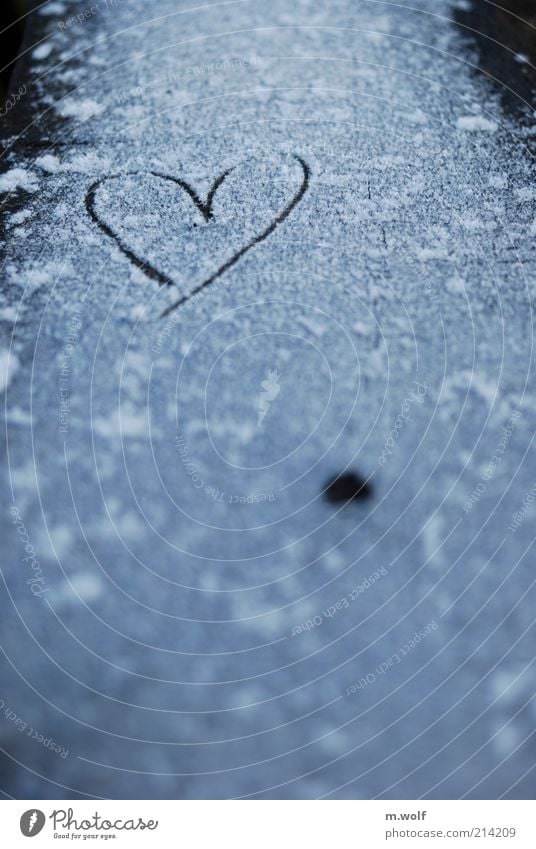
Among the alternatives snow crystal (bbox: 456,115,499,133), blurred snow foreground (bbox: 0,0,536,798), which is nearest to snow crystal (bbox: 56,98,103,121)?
blurred snow foreground (bbox: 0,0,536,798)

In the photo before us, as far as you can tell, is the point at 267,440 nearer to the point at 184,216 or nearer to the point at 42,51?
the point at 184,216

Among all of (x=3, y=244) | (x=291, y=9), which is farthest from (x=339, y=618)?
(x=291, y=9)

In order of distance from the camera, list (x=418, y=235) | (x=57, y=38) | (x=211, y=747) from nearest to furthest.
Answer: (x=211, y=747), (x=418, y=235), (x=57, y=38)

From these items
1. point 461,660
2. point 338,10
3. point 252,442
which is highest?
point 338,10

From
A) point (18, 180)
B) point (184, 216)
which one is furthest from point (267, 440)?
point (18, 180)

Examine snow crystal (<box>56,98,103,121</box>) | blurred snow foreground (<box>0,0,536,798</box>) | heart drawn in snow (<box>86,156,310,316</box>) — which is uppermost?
snow crystal (<box>56,98,103,121</box>)

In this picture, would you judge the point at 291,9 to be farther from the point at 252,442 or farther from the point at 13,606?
the point at 13,606

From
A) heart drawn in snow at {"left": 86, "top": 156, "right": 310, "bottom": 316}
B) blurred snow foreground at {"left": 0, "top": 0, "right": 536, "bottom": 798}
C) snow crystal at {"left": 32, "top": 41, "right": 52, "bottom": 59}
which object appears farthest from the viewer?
snow crystal at {"left": 32, "top": 41, "right": 52, "bottom": 59}

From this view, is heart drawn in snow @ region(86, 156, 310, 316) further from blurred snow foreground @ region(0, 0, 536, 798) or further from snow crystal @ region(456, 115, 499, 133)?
snow crystal @ region(456, 115, 499, 133)
